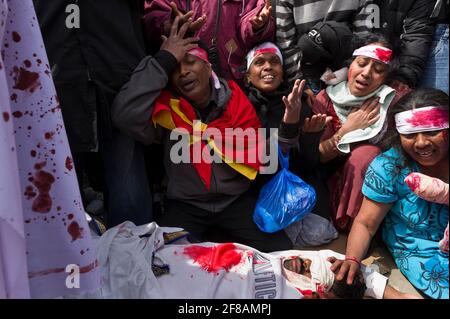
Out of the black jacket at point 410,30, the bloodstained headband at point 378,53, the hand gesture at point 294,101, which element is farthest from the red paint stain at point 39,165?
the black jacket at point 410,30

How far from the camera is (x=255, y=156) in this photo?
7.77ft

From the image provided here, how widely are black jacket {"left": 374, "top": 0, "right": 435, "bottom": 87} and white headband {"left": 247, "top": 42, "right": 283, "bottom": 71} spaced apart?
637 mm

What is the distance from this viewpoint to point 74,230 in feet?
5.17

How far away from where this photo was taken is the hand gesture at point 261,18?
2.57 meters

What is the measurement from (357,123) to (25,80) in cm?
174

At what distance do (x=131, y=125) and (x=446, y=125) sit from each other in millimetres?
1411

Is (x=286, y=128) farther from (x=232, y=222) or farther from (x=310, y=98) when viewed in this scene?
(x=232, y=222)

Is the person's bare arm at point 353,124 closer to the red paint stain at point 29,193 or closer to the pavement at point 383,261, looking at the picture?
the pavement at point 383,261

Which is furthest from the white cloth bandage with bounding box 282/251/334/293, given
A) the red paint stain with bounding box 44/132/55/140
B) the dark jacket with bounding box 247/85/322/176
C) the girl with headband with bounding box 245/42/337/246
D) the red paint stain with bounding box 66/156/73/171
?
the red paint stain with bounding box 44/132/55/140

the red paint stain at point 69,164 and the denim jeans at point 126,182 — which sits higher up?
the red paint stain at point 69,164

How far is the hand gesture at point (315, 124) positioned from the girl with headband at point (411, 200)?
341mm

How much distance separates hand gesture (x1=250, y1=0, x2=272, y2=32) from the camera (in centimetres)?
257

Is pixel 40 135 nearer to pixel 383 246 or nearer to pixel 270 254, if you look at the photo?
pixel 270 254
